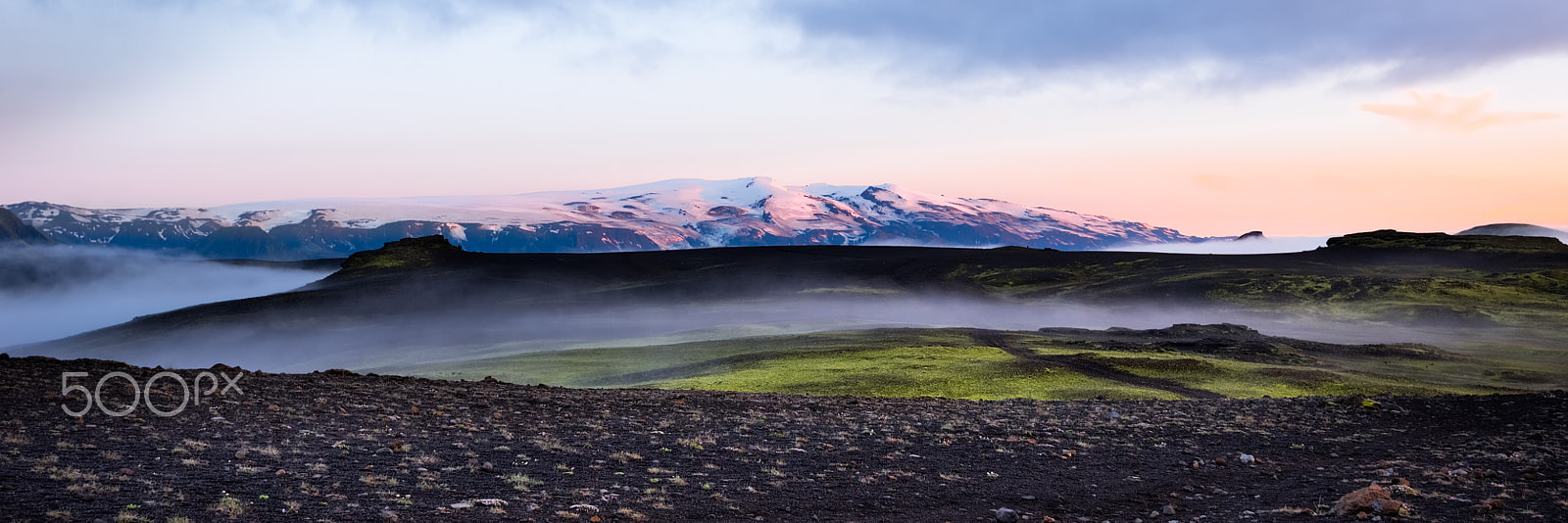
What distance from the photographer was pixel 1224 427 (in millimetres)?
26344

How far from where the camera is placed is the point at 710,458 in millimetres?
19469

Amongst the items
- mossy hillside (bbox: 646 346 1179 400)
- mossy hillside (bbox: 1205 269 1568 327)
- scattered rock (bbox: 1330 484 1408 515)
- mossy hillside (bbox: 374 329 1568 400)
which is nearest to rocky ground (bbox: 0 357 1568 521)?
scattered rock (bbox: 1330 484 1408 515)

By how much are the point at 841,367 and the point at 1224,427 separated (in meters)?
28.5

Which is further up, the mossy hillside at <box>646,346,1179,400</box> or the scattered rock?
the scattered rock

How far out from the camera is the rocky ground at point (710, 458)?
14.5 m

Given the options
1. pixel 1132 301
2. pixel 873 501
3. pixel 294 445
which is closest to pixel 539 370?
pixel 294 445

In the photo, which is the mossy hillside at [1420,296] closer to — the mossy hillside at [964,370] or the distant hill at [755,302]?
the distant hill at [755,302]

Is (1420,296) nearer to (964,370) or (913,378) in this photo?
(964,370)

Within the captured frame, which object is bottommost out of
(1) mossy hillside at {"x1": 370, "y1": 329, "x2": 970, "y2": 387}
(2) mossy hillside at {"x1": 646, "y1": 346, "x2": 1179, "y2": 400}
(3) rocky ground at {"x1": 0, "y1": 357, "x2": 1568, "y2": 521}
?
(1) mossy hillside at {"x1": 370, "y1": 329, "x2": 970, "y2": 387}

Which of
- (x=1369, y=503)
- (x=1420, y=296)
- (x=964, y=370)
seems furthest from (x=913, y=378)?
(x=1420, y=296)

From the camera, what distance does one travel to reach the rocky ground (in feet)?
47.6

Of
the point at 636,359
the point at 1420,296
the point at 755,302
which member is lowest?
the point at 636,359

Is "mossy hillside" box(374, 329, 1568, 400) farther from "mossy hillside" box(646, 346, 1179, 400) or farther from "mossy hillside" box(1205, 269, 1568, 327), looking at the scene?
"mossy hillside" box(1205, 269, 1568, 327)

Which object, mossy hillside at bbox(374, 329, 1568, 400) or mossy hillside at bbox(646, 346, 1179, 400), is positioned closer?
mossy hillside at bbox(646, 346, 1179, 400)
